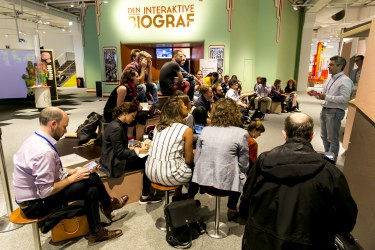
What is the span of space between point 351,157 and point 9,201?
3430 mm

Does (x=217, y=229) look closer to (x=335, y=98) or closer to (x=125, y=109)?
(x=125, y=109)

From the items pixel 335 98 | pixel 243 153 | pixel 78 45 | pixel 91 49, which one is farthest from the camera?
pixel 78 45

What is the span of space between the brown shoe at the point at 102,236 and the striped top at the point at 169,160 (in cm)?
62

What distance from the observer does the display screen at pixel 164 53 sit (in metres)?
11.8

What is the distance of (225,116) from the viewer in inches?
98.1

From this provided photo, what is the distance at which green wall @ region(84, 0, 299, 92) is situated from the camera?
1027 centimetres

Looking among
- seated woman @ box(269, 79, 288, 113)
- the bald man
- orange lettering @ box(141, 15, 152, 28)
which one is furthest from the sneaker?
orange lettering @ box(141, 15, 152, 28)

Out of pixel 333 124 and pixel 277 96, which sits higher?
pixel 333 124

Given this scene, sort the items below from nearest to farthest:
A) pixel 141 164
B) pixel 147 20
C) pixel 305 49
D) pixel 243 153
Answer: pixel 243 153, pixel 141 164, pixel 147 20, pixel 305 49

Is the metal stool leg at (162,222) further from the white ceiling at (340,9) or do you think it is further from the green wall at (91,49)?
the green wall at (91,49)

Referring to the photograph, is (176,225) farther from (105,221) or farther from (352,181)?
(352,181)

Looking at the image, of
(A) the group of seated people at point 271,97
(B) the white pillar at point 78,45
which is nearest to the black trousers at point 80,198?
(A) the group of seated people at point 271,97

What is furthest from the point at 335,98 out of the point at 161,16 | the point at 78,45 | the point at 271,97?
the point at 78,45

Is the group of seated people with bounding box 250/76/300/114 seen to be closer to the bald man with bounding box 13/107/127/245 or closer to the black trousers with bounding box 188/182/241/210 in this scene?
the black trousers with bounding box 188/182/241/210
